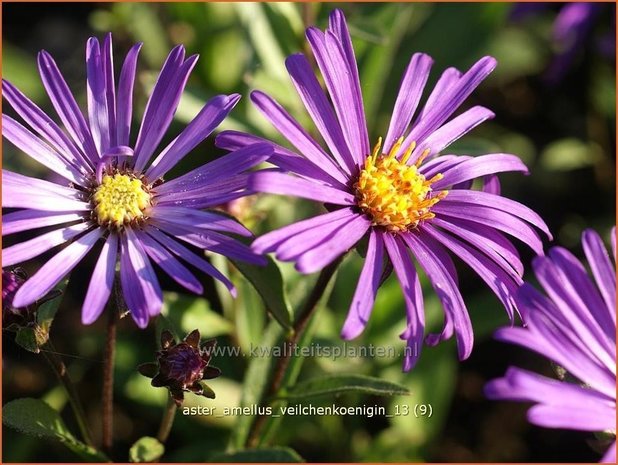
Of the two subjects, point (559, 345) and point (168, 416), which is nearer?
point (559, 345)

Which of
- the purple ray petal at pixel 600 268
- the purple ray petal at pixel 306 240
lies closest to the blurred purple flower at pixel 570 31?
the purple ray petal at pixel 600 268

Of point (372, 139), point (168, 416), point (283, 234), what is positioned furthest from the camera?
point (372, 139)

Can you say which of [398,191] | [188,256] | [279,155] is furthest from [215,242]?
[398,191]

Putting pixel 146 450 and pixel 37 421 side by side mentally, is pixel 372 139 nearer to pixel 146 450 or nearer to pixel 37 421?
pixel 146 450

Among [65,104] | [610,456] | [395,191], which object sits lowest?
[610,456]

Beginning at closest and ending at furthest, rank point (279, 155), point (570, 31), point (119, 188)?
point (279, 155) → point (119, 188) → point (570, 31)

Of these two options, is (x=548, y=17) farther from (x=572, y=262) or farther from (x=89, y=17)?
(x=572, y=262)
